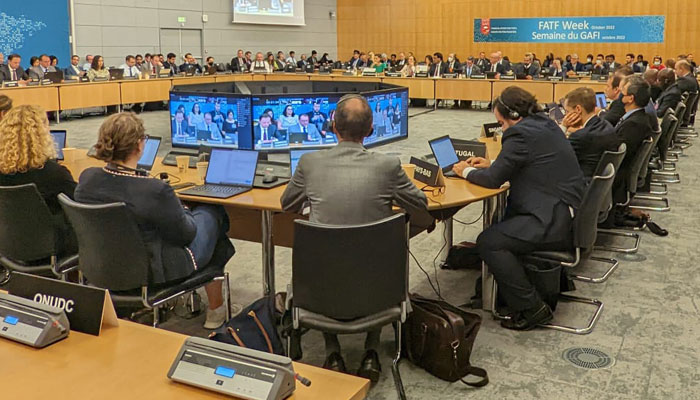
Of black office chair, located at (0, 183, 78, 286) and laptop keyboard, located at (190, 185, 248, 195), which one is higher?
laptop keyboard, located at (190, 185, 248, 195)

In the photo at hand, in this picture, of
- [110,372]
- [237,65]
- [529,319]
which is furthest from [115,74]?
[110,372]

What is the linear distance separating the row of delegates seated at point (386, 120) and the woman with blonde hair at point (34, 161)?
8.07 feet

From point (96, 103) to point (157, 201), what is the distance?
10.5 metres

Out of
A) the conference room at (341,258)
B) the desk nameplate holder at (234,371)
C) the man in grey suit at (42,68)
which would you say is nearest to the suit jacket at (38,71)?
the man in grey suit at (42,68)

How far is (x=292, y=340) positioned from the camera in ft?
10.1

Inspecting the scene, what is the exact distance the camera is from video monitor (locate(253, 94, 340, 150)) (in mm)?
4898

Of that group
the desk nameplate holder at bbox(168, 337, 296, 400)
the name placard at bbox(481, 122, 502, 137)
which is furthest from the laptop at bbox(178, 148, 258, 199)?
the name placard at bbox(481, 122, 502, 137)

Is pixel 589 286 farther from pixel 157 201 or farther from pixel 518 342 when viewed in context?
pixel 157 201

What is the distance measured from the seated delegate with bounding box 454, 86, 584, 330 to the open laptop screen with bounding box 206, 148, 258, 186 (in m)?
1.27

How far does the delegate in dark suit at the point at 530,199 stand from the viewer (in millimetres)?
3494

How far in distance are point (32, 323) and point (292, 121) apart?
136 inches

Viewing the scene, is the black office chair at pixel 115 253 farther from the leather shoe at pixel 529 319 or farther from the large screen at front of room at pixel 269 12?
the large screen at front of room at pixel 269 12

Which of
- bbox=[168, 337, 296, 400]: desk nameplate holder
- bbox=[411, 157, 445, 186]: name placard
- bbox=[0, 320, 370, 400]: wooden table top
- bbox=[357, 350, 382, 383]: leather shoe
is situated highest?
bbox=[411, 157, 445, 186]: name placard

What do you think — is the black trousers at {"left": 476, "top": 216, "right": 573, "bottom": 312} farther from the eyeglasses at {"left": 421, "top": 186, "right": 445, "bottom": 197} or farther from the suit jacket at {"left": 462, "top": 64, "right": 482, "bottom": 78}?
the suit jacket at {"left": 462, "top": 64, "right": 482, "bottom": 78}
